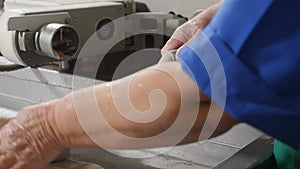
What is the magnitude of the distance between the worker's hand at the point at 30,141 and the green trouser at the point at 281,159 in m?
0.32

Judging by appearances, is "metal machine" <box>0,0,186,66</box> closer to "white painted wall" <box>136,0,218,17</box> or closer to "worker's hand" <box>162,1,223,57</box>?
"white painted wall" <box>136,0,218,17</box>

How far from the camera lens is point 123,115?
1.77 feet

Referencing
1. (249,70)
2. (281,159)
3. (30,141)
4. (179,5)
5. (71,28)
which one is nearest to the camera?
(249,70)

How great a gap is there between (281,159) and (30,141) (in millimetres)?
407

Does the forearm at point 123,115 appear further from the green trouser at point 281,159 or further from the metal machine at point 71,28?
the metal machine at point 71,28

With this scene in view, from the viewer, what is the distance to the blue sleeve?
0.48m

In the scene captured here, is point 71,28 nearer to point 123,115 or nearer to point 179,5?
point 179,5

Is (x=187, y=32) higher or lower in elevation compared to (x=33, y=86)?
higher

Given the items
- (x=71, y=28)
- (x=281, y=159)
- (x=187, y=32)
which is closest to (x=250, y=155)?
(x=281, y=159)

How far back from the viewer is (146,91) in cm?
53

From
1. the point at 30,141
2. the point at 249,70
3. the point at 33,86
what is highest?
the point at 249,70

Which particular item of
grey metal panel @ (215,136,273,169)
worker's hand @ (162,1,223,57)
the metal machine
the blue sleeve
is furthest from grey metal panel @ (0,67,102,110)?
the blue sleeve

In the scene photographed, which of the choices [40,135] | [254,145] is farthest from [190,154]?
[40,135]

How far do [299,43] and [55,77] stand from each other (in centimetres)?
80
